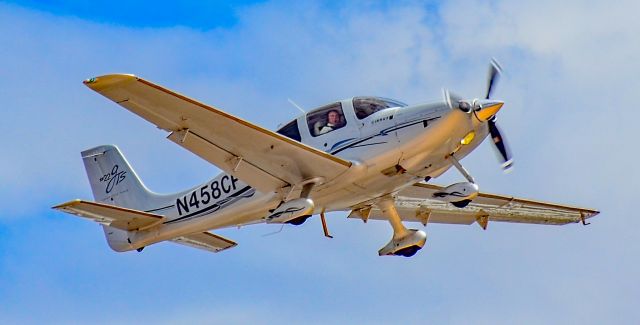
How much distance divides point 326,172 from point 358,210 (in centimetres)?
423

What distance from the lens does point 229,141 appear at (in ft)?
81.6

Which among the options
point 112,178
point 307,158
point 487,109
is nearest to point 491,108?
point 487,109

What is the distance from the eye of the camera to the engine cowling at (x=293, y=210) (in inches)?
965

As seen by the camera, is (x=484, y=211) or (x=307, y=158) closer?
(x=307, y=158)

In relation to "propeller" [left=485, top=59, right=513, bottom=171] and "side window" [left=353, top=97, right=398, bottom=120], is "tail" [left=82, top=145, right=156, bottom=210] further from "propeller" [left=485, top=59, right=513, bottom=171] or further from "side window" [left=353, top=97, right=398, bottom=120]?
"propeller" [left=485, top=59, right=513, bottom=171]

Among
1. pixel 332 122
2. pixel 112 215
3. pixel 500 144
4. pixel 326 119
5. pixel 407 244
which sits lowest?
pixel 407 244

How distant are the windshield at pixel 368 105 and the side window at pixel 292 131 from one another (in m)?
1.41

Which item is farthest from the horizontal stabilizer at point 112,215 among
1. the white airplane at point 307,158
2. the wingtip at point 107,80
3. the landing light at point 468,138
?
the landing light at point 468,138

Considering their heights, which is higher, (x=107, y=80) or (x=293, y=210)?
(x=107, y=80)

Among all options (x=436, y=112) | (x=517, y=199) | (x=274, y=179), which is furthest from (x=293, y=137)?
(x=517, y=199)

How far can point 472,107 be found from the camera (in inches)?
965

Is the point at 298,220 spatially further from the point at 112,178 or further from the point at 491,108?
the point at 112,178

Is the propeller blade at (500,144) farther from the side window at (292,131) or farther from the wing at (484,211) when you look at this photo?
the side window at (292,131)

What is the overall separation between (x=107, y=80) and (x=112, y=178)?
1033cm
